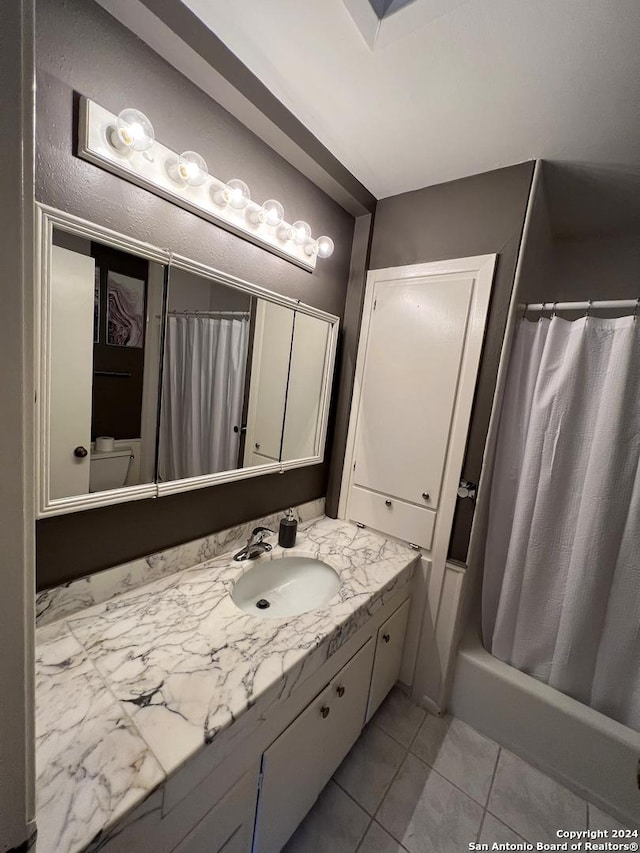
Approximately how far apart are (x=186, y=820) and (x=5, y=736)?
1.77ft

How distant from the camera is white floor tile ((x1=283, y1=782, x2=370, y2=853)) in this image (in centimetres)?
104

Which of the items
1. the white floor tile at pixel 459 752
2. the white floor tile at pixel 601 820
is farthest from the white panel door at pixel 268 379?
the white floor tile at pixel 601 820

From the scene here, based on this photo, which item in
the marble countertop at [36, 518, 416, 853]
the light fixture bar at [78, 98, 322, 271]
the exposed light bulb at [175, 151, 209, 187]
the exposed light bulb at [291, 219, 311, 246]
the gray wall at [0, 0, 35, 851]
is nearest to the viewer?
the gray wall at [0, 0, 35, 851]

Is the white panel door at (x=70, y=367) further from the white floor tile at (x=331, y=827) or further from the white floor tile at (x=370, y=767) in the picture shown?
the white floor tile at (x=370, y=767)

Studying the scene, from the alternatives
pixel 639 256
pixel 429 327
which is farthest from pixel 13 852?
pixel 639 256

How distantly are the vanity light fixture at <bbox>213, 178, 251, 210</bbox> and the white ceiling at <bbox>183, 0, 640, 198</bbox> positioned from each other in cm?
31

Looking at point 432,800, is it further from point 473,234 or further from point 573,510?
point 473,234

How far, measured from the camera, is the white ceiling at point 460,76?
0.79 meters

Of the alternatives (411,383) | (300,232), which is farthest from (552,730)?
(300,232)

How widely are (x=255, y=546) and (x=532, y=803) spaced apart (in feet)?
4.51

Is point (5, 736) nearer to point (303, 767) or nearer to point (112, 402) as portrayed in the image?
point (112, 402)

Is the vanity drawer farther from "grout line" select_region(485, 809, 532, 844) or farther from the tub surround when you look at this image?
"grout line" select_region(485, 809, 532, 844)

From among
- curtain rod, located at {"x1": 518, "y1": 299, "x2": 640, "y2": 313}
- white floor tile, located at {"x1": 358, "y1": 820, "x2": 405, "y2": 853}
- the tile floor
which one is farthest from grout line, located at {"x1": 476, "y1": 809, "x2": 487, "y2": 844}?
curtain rod, located at {"x1": 518, "y1": 299, "x2": 640, "y2": 313}

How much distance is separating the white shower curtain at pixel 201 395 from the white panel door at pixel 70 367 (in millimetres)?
205
